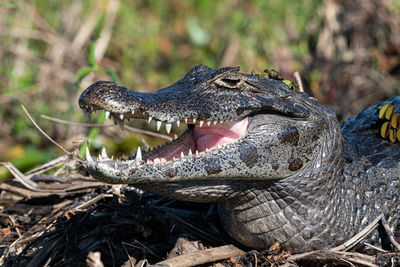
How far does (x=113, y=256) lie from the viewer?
290cm

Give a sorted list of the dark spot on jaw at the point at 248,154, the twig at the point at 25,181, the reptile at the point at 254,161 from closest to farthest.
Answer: the reptile at the point at 254,161, the dark spot on jaw at the point at 248,154, the twig at the point at 25,181

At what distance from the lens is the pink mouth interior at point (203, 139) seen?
2.69m

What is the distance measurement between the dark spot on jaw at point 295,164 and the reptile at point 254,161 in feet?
0.03

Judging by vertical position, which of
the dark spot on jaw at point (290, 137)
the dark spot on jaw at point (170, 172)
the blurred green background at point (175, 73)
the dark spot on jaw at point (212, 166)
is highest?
the blurred green background at point (175, 73)

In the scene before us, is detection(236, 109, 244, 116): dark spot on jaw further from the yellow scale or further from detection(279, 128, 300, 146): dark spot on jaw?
the yellow scale

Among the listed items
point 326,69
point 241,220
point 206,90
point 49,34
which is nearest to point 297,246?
point 241,220

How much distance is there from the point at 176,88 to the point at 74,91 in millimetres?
4163

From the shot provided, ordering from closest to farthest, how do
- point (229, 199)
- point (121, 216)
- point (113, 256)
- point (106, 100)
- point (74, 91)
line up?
point (106, 100)
point (229, 199)
point (113, 256)
point (121, 216)
point (74, 91)

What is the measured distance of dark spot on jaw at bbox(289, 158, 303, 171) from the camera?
2676 millimetres

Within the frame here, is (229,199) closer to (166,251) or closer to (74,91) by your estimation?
(166,251)

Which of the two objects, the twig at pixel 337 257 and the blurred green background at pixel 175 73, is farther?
the blurred green background at pixel 175 73

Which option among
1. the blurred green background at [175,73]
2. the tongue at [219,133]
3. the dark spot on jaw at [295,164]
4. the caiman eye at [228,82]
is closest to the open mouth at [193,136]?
the tongue at [219,133]

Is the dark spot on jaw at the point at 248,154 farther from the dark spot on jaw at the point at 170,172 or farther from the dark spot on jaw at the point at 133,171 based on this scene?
the dark spot on jaw at the point at 133,171

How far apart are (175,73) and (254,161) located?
217 inches
